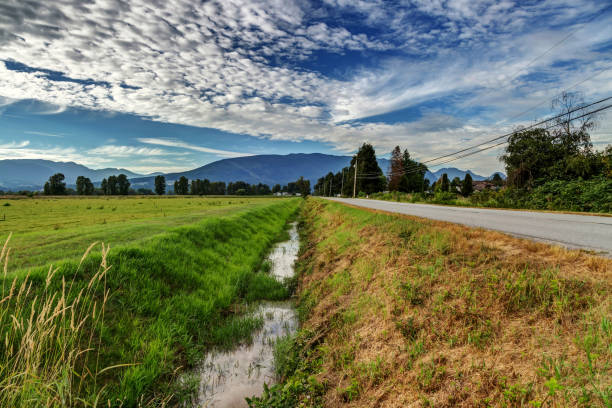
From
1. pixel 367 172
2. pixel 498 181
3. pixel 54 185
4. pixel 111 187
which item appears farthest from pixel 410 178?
pixel 111 187

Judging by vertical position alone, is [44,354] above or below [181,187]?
below

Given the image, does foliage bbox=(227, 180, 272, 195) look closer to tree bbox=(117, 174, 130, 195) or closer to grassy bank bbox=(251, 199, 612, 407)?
tree bbox=(117, 174, 130, 195)

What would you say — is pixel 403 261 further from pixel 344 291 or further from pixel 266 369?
pixel 266 369

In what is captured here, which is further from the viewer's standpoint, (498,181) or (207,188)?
(207,188)

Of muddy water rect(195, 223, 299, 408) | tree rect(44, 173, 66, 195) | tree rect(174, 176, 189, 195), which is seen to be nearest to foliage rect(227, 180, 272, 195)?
tree rect(174, 176, 189, 195)

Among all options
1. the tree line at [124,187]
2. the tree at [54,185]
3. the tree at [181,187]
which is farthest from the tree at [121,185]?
the tree at [54,185]

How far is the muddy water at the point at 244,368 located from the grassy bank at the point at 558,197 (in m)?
20.3

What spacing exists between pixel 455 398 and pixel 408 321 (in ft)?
4.91

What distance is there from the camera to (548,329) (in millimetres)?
3334

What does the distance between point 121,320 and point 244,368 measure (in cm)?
264

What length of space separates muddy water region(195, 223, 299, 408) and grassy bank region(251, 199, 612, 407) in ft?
1.28

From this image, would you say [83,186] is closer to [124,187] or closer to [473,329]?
[124,187]

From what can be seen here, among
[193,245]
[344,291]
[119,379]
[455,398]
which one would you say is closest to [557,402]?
[455,398]

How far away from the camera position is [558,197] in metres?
19.4
